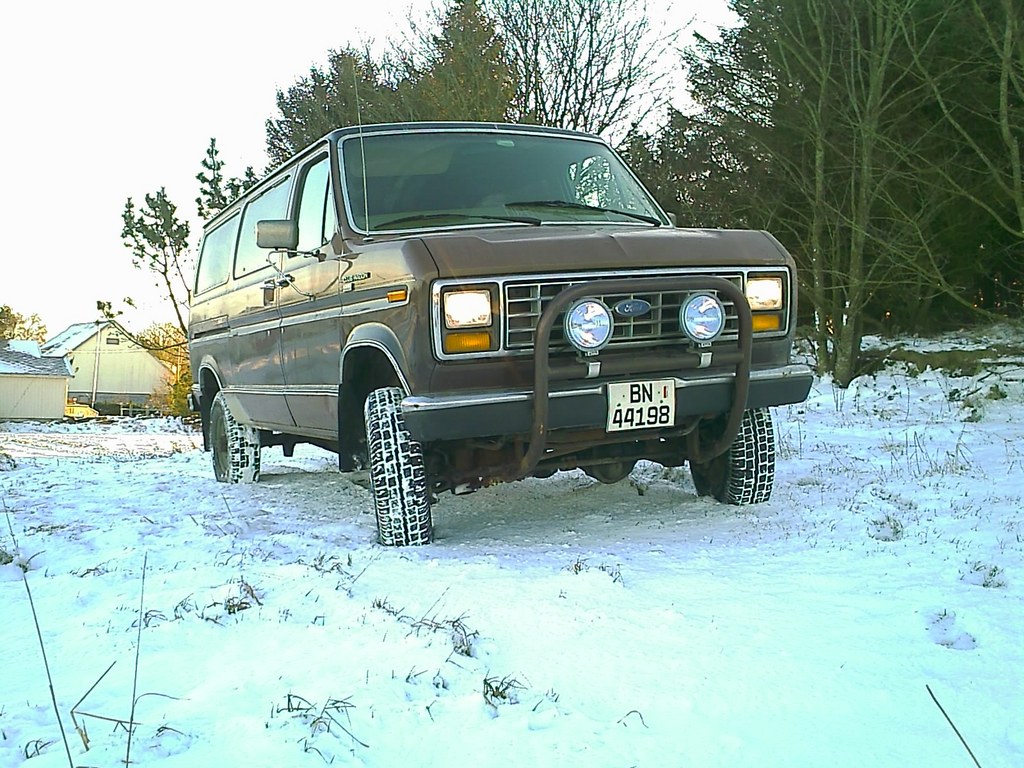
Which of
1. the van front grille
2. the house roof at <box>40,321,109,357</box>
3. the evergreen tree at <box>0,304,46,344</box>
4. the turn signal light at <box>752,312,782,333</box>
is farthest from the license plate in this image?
the evergreen tree at <box>0,304,46,344</box>

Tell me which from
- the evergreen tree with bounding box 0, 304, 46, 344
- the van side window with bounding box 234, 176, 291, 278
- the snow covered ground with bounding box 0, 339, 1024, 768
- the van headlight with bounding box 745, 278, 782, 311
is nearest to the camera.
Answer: the snow covered ground with bounding box 0, 339, 1024, 768

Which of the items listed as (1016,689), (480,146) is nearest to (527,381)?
(480,146)

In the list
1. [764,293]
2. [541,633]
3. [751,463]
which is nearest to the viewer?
[541,633]

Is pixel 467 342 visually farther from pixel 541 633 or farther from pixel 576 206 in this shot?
pixel 576 206

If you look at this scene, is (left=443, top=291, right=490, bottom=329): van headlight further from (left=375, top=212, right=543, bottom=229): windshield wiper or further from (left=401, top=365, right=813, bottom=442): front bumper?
(left=375, top=212, right=543, bottom=229): windshield wiper

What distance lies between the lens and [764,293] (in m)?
4.34

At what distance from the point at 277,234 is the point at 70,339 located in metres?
56.1

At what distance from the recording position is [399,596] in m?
3.31

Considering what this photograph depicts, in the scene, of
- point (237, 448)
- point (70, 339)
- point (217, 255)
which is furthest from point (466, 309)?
point (70, 339)

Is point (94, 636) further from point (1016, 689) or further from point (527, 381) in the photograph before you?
point (1016, 689)

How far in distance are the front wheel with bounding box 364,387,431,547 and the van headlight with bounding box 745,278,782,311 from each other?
1619 millimetres

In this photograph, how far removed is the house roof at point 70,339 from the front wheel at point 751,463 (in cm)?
5386

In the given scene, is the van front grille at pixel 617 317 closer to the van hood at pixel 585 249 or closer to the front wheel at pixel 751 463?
the van hood at pixel 585 249

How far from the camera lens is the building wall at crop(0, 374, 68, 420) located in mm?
43844
